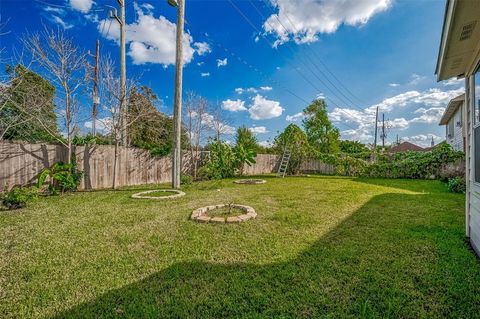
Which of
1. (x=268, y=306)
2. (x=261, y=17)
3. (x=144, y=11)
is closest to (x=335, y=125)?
(x=261, y=17)

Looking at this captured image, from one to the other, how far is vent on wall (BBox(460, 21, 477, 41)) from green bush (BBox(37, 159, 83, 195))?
321 inches

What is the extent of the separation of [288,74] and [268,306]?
13.5 metres

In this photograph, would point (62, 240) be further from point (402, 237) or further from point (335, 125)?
point (335, 125)

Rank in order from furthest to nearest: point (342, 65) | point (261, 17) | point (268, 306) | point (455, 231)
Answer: point (342, 65)
point (261, 17)
point (455, 231)
point (268, 306)

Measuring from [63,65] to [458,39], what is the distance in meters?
8.63

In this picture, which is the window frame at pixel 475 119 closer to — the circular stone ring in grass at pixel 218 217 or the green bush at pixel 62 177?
the circular stone ring in grass at pixel 218 217

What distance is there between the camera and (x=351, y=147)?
74.7ft

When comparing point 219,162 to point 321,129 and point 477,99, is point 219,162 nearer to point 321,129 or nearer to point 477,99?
point 477,99

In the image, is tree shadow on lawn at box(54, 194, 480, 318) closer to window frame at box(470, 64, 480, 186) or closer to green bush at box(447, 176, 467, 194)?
window frame at box(470, 64, 480, 186)

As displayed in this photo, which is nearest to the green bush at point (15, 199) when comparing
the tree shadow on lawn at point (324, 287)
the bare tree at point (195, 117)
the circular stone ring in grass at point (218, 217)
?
the circular stone ring in grass at point (218, 217)

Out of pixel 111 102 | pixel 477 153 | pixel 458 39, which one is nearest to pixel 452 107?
pixel 477 153

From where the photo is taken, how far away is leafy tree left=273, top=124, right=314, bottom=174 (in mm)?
13414

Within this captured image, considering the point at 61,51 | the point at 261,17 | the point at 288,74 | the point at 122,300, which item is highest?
the point at 261,17

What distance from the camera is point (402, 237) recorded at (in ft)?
9.67
